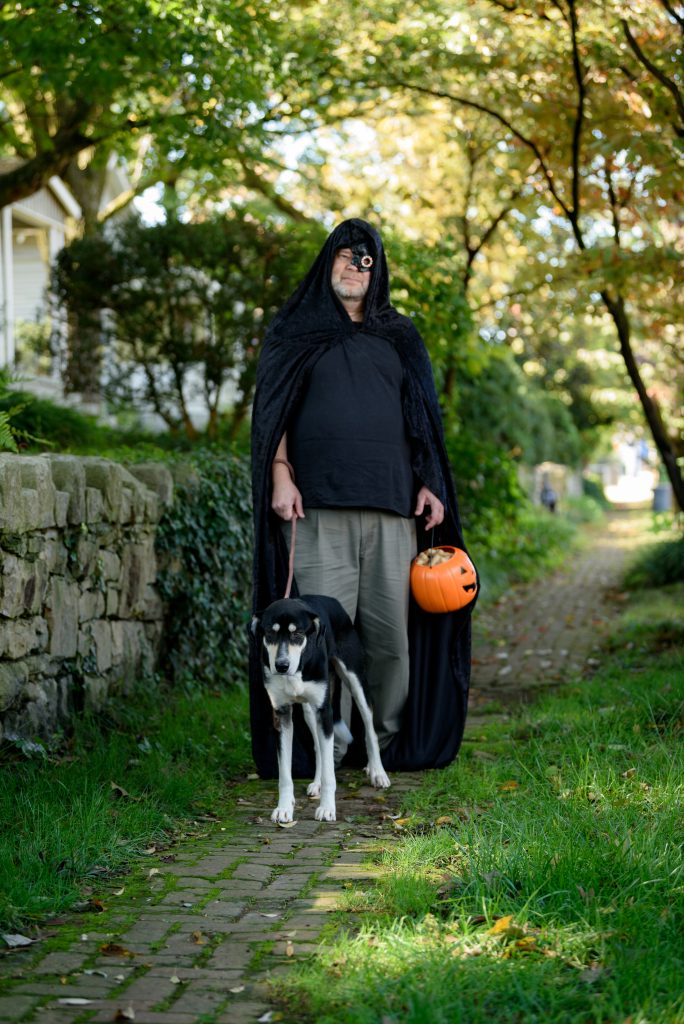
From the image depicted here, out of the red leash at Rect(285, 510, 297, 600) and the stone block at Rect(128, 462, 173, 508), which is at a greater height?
the stone block at Rect(128, 462, 173, 508)

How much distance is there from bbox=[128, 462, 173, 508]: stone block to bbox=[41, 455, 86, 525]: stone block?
1.04 metres

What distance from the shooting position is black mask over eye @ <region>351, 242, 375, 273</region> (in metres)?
5.47

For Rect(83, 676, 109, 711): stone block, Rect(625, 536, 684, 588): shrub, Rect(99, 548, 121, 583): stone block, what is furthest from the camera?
Rect(625, 536, 684, 588): shrub

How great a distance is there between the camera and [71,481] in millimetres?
5930

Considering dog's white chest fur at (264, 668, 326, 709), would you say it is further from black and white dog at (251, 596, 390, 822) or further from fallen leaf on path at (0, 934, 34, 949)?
fallen leaf on path at (0, 934, 34, 949)

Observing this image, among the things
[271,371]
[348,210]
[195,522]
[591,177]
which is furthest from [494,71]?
[348,210]

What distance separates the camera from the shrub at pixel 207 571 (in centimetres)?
730

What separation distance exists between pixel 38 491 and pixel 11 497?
0.95 ft

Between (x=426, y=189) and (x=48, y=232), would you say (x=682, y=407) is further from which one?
(x=48, y=232)

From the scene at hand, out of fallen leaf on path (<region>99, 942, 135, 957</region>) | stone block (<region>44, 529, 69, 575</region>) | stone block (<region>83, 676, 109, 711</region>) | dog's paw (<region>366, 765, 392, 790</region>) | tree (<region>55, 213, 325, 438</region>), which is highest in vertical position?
tree (<region>55, 213, 325, 438</region>)

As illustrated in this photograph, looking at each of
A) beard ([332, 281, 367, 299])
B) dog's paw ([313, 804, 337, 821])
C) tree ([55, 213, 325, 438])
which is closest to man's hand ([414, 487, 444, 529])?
beard ([332, 281, 367, 299])

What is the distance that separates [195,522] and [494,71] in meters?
4.81

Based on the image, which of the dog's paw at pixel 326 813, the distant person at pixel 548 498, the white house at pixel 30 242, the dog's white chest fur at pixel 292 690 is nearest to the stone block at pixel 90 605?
the dog's white chest fur at pixel 292 690

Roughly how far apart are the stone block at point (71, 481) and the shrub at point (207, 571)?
1178 mm
